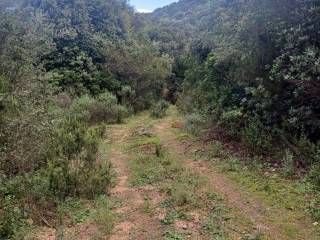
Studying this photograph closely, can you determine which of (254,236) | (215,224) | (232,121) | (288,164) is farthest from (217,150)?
(254,236)

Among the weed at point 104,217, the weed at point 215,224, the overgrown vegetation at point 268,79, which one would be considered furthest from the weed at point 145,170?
the overgrown vegetation at point 268,79

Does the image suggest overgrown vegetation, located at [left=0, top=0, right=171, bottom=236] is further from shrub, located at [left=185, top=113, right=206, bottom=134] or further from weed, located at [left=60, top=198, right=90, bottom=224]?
shrub, located at [left=185, top=113, right=206, bottom=134]

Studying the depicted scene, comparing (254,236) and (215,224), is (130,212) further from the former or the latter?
(254,236)

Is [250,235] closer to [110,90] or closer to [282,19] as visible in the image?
[282,19]

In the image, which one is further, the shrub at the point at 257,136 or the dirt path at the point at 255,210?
the shrub at the point at 257,136

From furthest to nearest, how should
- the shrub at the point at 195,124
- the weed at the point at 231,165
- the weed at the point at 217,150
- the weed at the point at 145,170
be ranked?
the shrub at the point at 195,124
the weed at the point at 217,150
the weed at the point at 231,165
the weed at the point at 145,170

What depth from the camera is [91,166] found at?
8.62 meters

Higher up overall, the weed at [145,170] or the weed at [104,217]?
the weed at [104,217]

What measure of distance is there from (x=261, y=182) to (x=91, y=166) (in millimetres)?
3786

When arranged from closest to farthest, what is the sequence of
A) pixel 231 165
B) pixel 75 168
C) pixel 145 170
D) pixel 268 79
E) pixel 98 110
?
pixel 75 168
pixel 231 165
pixel 145 170
pixel 268 79
pixel 98 110

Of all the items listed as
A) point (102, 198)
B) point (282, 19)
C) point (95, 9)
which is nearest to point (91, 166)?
point (102, 198)

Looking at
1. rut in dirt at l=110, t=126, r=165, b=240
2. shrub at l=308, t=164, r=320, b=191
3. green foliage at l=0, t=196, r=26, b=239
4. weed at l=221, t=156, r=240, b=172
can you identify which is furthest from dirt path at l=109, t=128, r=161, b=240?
shrub at l=308, t=164, r=320, b=191

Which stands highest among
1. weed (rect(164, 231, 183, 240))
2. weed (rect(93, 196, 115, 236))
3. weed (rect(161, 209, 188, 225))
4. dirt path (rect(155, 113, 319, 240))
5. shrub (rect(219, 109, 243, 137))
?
shrub (rect(219, 109, 243, 137))

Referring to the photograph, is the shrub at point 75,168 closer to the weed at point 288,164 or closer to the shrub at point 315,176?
the weed at point 288,164
